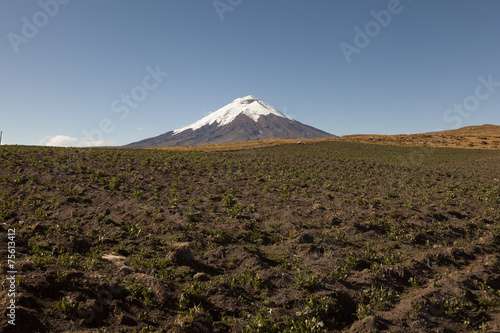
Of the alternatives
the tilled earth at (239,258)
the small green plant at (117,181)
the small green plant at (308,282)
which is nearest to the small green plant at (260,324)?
the tilled earth at (239,258)

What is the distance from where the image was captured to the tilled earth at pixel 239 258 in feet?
23.5

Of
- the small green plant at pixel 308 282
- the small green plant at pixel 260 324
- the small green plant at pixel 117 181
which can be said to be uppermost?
the small green plant at pixel 117 181

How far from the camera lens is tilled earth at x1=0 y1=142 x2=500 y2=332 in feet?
23.5

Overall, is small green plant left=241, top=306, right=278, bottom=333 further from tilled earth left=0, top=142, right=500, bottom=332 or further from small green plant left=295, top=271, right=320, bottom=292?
small green plant left=295, top=271, right=320, bottom=292

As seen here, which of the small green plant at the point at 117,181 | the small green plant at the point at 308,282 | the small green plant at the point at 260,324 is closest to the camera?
the small green plant at the point at 260,324

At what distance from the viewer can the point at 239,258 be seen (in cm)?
1084

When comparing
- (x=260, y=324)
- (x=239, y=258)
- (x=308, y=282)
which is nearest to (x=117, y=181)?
(x=239, y=258)

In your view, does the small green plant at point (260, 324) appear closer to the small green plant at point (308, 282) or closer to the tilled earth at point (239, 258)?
the tilled earth at point (239, 258)

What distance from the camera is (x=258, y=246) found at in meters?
12.4

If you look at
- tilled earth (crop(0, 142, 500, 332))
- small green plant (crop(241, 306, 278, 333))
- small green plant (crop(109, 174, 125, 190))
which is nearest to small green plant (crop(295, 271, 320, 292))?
tilled earth (crop(0, 142, 500, 332))

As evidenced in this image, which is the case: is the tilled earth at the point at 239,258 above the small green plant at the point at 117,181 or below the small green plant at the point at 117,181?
below

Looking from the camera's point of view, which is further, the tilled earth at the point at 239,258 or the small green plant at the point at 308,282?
the small green plant at the point at 308,282

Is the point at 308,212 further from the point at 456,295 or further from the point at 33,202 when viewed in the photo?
the point at 33,202

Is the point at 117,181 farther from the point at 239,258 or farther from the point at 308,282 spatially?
the point at 308,282
